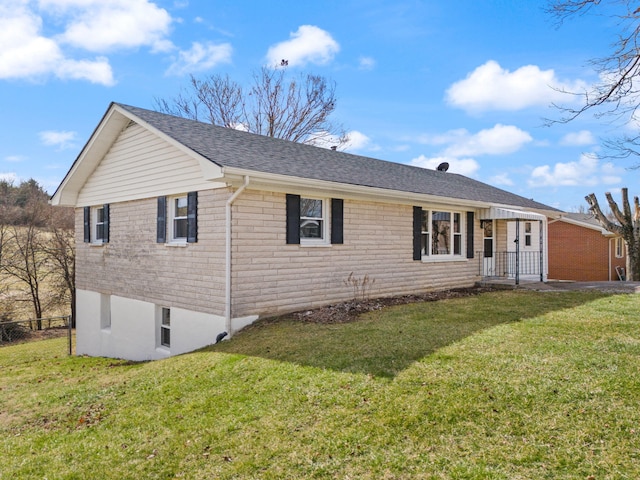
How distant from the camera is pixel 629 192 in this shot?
17859 millimetres

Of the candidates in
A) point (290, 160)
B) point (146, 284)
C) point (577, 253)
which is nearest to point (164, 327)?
point (146, 284)

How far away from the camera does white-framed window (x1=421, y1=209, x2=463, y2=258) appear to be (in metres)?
12.7

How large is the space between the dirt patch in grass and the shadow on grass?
30 centimetres

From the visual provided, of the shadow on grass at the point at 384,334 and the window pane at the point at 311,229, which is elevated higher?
the window pane at the point at 311,229

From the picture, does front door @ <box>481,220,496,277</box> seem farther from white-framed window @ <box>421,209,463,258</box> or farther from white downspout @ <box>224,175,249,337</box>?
white downspout @ <box>224,175,249,337</box>

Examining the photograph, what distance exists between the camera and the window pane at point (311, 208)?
9883 millimetres

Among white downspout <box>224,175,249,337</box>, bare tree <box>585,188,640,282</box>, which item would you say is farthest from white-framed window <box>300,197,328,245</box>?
bare tree <box>585,188,640,282</box>

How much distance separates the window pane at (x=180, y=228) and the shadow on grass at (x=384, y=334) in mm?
3011

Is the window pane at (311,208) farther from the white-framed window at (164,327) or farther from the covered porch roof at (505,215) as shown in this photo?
the covered porch roof at (505,215)

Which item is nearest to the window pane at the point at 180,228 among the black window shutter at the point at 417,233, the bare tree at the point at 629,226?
the black window shutter at the point at 417,233

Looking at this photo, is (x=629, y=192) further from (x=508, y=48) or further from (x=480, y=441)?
(x=480, y=441)

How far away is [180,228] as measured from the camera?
10094 mm

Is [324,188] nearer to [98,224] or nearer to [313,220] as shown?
[313,220]

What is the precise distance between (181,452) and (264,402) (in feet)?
3.55
